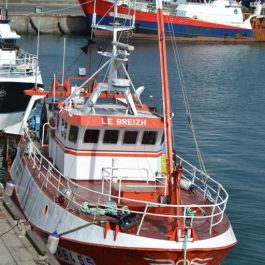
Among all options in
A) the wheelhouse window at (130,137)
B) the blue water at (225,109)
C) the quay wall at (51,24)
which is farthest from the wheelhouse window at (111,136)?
the quay wall at (51,24)

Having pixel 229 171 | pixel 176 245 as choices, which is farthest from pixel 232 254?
pixel 229 171

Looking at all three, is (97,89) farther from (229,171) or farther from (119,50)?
(229,171)

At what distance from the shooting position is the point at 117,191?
1873cm

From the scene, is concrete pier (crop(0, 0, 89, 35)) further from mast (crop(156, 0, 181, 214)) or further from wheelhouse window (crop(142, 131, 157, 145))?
mast (crop(156, 0, 181, 214))

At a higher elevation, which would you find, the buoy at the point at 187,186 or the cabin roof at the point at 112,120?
the cabin roof at the point at 112,120

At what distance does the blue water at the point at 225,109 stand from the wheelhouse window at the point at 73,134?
19.5ft

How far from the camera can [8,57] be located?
3575cm

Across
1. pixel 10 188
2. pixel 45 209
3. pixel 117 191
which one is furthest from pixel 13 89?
pixel 117 191

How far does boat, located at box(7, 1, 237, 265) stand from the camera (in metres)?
16.7

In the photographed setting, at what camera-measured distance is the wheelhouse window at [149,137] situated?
64.3 feet

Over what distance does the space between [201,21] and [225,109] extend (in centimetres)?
4469

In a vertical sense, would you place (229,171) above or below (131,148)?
below

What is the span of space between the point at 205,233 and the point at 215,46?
69.8 m

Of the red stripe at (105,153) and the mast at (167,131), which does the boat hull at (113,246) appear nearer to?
the mast at (167,131)
